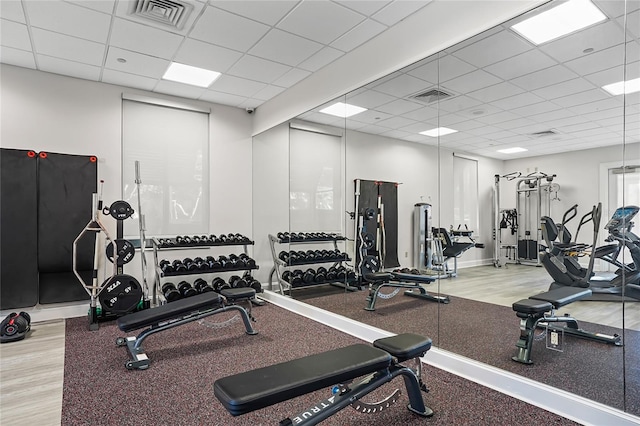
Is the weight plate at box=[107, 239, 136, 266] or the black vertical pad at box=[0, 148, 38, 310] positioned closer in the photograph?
the black vertical pad at box=[0, 148, 38, 310]

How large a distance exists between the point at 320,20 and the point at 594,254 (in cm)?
278

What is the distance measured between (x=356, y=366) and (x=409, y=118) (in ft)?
8.72

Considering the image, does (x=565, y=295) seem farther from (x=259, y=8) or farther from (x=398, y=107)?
(x=259, y=8)

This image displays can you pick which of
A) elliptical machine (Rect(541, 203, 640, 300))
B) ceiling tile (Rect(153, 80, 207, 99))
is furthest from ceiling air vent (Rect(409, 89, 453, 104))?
ceiling tile (Rect(153, 80, 207, 99))

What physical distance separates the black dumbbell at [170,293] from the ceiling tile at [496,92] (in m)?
3.89

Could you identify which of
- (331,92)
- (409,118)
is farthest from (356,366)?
(331,92)

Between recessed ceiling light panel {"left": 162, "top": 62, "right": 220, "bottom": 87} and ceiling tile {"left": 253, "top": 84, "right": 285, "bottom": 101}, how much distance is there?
0.69 metres

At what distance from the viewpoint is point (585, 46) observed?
2141 mm

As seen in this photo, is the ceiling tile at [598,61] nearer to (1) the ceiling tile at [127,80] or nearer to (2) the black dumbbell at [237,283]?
(2) the black dumbbell at [237,283]

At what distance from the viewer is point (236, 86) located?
4727 millimetres

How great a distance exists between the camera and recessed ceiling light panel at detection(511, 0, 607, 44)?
2.09 m

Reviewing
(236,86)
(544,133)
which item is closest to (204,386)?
(544,133)

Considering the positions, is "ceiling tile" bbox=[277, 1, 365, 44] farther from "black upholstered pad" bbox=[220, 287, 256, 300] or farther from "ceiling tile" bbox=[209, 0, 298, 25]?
"black upholstered pad" bbox=[220, 287, 256, 300]

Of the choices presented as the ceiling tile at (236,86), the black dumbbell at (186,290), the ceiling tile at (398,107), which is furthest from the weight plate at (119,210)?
the ceiling tile at (398,107)
